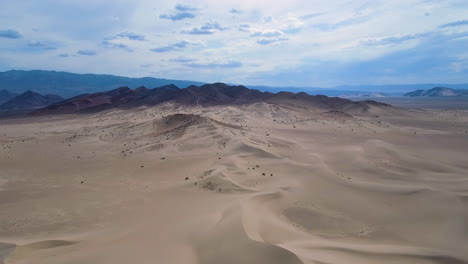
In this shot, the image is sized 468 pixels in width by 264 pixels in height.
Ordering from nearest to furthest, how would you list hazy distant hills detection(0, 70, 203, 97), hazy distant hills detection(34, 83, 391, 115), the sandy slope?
the sandy slope
hazy distant hills detection(34, 83, 391, 115)
hazy distant hills detection(0, 70, 203, 97)

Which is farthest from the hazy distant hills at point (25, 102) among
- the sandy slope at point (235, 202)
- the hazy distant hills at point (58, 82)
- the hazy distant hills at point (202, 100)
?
the sandy slope at point (235, 202)

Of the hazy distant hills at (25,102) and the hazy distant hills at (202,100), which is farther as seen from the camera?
the hazy distant hills at (25,102)

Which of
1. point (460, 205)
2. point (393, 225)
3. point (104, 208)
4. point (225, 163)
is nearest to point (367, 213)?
point (393, 225)

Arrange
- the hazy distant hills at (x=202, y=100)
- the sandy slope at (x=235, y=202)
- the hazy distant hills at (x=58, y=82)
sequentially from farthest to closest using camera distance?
1. the hazy distant hills at (x=58, y=82)
2. the hazy distant hills at (x=202, y=100)
3. the sandy slope at (x=235, y=202)

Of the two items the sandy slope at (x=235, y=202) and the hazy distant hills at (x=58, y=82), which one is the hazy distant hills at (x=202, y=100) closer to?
the sandy slope at (x=235, y=202)

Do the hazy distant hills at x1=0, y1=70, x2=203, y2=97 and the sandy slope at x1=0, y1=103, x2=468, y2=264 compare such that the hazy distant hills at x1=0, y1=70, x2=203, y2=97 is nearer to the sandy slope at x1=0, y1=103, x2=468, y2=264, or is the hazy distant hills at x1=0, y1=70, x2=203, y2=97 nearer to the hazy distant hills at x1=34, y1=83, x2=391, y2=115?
the hazy distant hills at x1=34, y1=83, x2=391, y2=115

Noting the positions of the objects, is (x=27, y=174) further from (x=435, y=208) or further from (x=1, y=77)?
(x=1, y=77)

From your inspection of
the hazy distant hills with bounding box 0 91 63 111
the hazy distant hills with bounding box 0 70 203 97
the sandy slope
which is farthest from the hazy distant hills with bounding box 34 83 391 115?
the hazy distant hills with bounding box 0 70 203 97

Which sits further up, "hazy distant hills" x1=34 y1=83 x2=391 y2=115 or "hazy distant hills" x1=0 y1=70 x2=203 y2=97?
"hazy distant hills" x1=0 y1=70 x2=203 y2=97
